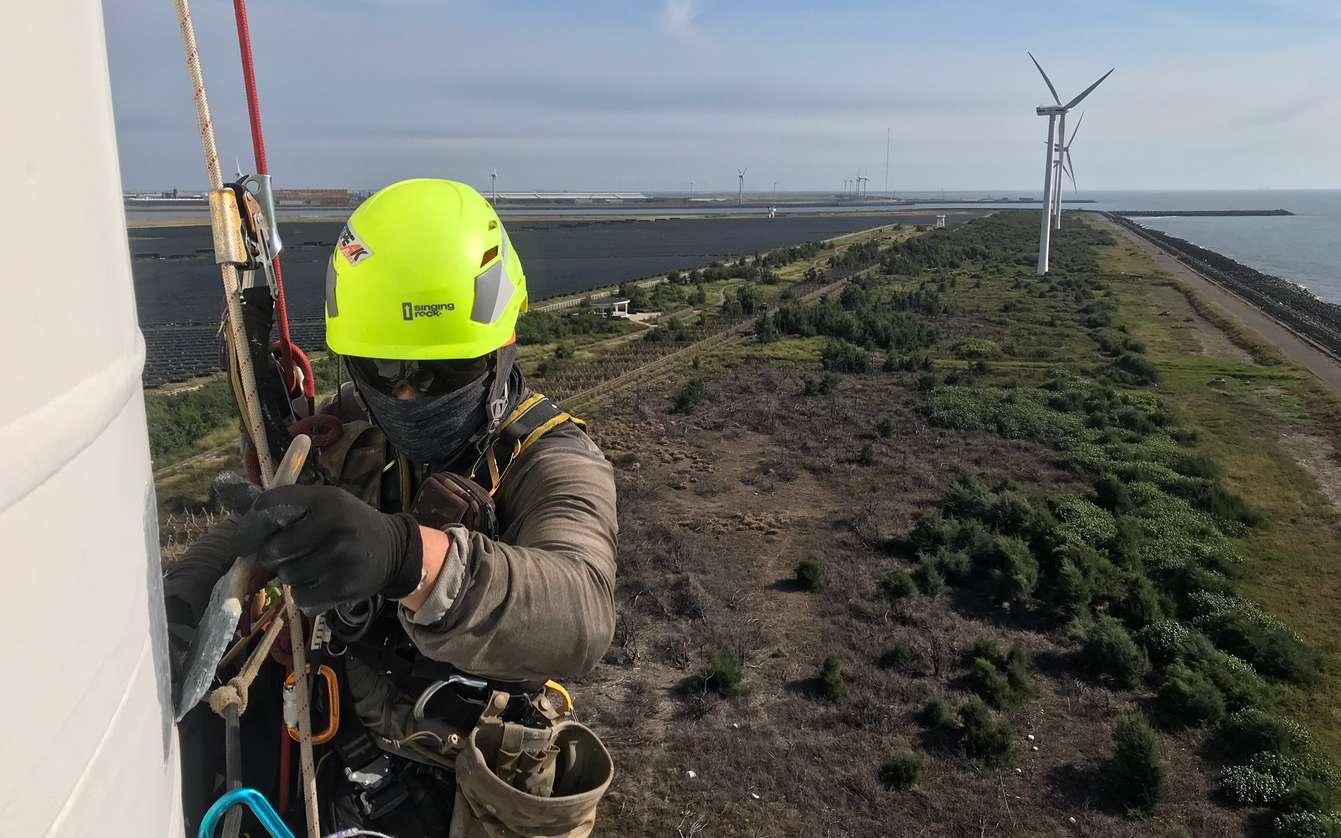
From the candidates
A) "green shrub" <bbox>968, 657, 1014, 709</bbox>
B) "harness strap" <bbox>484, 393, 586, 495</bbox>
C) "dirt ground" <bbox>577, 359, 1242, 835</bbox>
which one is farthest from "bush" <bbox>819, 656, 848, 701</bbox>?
"harness strap" <bbox>484, 393, 586, 495</bbox>

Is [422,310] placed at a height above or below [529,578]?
above

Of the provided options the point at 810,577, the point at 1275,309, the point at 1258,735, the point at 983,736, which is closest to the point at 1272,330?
the point at 1275,309

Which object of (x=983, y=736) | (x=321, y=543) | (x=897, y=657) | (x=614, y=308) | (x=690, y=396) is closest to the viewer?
(x=321, y=543)

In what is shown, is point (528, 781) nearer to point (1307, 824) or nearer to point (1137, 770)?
point (1137, 770)

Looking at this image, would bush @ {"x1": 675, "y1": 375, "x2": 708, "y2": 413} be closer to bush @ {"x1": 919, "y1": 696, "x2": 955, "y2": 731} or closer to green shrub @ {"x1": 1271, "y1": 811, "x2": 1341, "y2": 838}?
bush @ {"x1": 919, "y1": 696, "x2": 955, "y2": 731}

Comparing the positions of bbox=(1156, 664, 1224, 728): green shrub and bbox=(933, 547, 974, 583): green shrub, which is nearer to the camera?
bbox=(1156, 664, 1224, 728): green shrub

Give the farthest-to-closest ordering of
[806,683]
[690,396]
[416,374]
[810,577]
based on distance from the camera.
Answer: [690,396] < [810,577] < [806,683] < [416,374]

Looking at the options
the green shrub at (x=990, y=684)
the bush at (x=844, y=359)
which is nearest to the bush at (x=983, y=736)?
the green shrub at (x=990, y=684)

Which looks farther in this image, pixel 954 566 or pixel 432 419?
pixel 954 566

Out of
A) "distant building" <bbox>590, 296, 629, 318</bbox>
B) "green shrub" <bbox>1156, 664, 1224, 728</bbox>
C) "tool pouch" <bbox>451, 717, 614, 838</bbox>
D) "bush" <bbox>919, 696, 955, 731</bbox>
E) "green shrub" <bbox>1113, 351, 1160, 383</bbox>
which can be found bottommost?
"green shrub" <bbox>1156, 664, 1224, 728</bbox>
